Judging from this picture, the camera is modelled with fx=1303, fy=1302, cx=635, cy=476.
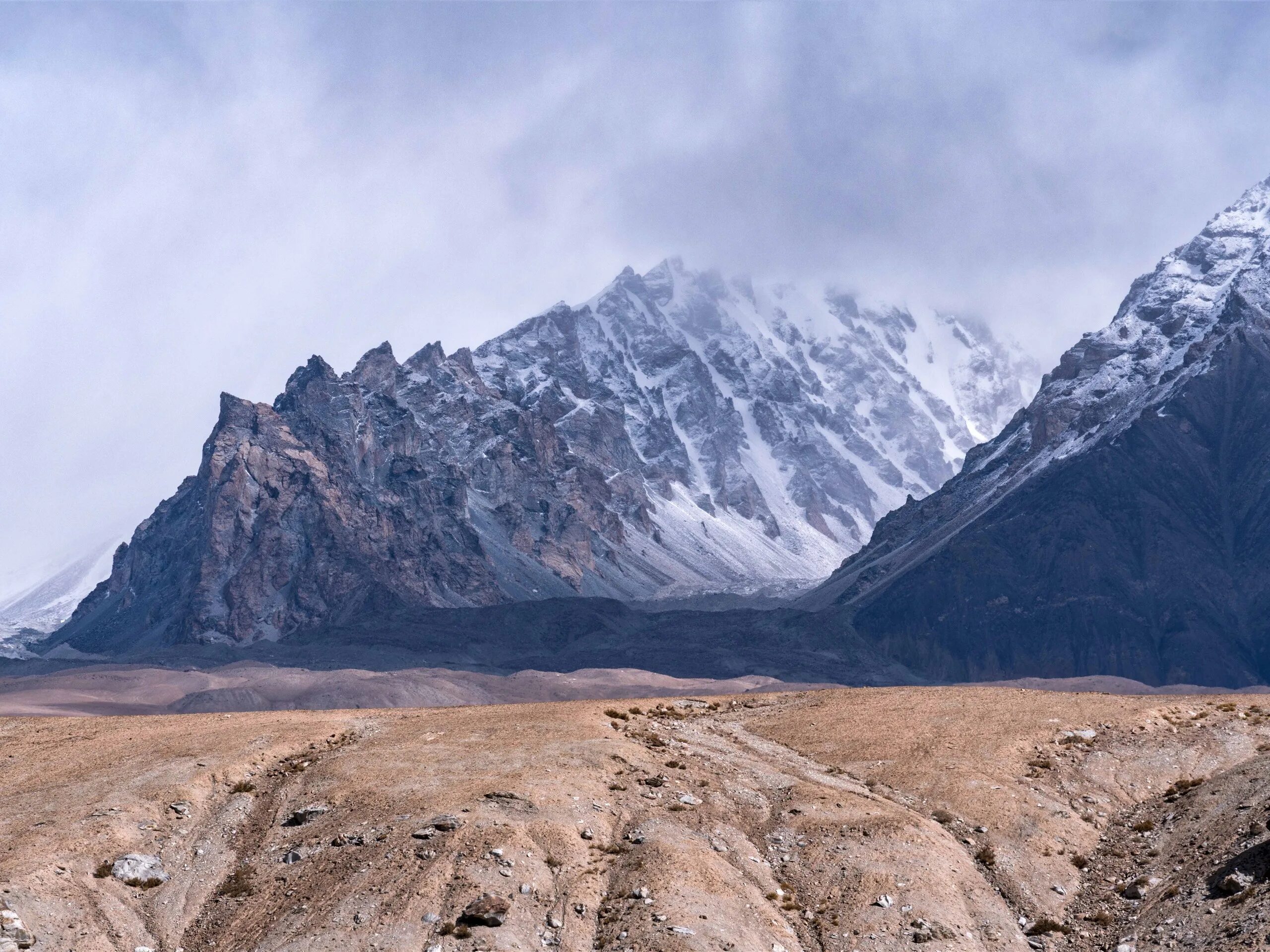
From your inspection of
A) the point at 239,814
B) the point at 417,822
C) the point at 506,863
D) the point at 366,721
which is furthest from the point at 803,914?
the point at 366,721

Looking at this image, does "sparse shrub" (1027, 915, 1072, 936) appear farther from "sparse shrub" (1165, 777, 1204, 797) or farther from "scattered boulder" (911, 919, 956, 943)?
"sparse shrub" (1165, 777, 1204, 797)

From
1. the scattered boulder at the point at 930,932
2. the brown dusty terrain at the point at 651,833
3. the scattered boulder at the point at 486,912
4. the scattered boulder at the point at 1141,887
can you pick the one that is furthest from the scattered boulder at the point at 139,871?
the scattered boulder at the point at 1141,887

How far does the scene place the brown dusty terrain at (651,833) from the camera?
1574 inches

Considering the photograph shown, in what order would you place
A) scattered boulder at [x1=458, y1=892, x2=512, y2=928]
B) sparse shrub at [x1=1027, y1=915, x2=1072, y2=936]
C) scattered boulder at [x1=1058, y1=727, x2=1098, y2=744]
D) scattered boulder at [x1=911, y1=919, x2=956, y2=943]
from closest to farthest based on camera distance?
scattered boulder at [x1=458, y1=892, x2=512, y2=928]
scattered boulder at [x1=911, y1=919, x2=956, y2=943]
sparse shrub at [x1=1027, y1=915, x2=1072, y2=936]
scattered boulder at [x1=1058, y1=727, x2=1098, y2=744]

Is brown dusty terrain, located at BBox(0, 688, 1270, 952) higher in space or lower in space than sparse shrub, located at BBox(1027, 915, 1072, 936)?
higher

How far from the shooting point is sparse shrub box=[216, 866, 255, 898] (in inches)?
1702

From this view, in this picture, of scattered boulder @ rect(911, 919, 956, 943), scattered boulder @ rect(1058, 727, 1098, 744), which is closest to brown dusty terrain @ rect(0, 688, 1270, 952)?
scattered boulder @ rect(911, 919, 956, 943)

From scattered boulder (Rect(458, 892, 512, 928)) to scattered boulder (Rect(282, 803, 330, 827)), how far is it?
10.5m

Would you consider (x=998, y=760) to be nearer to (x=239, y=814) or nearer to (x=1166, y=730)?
(x=1166, y=730)

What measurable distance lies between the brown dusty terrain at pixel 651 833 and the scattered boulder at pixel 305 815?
23 cm

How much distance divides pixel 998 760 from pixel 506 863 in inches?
899

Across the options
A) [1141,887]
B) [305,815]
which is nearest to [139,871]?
[305,815]

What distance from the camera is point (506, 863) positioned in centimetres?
4219

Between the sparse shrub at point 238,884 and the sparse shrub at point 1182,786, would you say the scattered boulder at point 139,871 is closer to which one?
the sparse shrub at point 238,884
